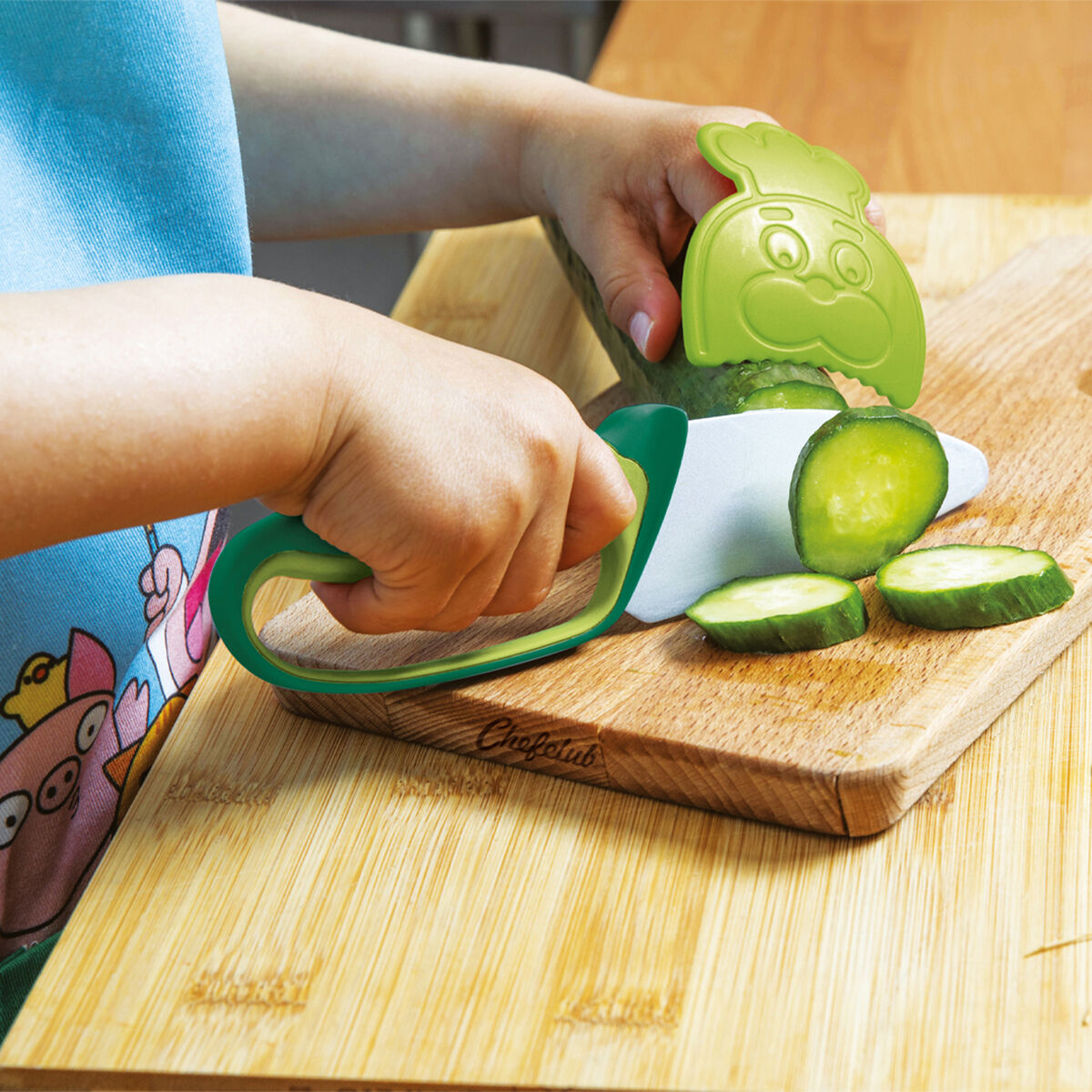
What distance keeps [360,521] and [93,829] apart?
359 mm

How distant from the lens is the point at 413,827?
0.71 metres

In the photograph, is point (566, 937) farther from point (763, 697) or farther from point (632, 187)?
point (632, 187)

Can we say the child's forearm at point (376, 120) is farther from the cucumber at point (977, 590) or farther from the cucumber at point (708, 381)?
the cucumber at point (977, 590)

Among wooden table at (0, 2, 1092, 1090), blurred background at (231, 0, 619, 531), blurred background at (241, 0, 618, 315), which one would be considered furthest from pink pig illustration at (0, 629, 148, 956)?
blurred background at (241, 0, 618, 315)

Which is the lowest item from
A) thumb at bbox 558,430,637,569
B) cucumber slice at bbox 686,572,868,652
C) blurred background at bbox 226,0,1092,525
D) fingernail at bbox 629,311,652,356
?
blurred background at bbox 226,0,1092,525

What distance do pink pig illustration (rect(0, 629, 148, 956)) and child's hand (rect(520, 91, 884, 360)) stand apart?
491mm

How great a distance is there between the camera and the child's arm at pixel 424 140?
3.50 ft

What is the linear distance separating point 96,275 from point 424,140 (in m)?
0.41

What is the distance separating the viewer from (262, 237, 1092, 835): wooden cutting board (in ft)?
2.17

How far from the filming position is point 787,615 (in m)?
0.74

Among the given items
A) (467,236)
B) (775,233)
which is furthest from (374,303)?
(775,233)

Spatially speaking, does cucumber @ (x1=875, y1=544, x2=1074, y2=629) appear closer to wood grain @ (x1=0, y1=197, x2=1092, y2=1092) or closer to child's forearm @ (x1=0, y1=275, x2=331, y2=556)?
wood grain @ (x1=0, y1=197, x2=1092, y2=1092)

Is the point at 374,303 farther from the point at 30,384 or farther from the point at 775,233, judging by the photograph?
the point at 30,384

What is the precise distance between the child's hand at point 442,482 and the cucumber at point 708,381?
18 centimetres
